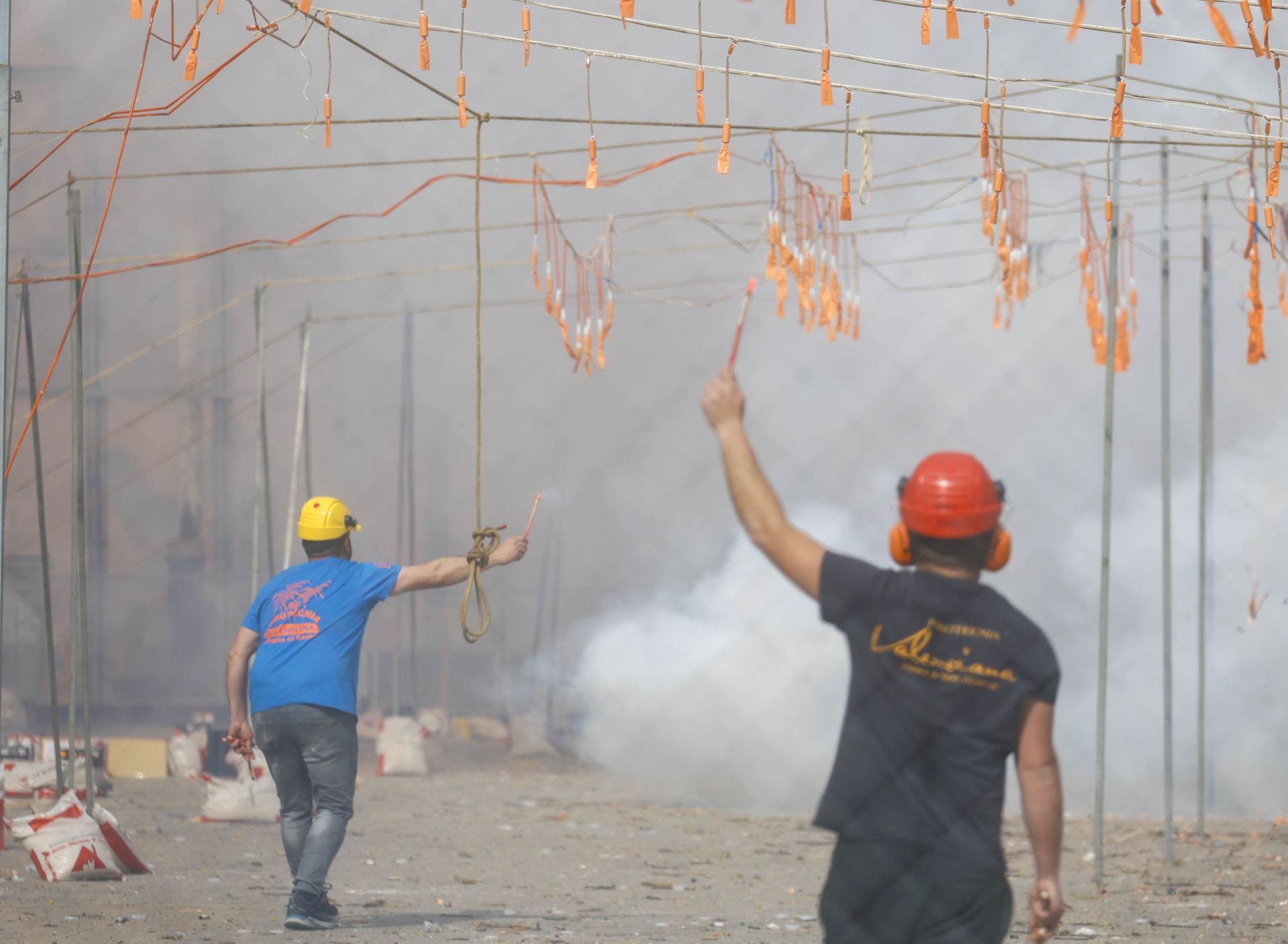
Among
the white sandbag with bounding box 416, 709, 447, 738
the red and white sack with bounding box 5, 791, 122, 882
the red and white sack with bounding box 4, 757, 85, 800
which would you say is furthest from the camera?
the white sandbag with bounding box 416, 709, 447, 738

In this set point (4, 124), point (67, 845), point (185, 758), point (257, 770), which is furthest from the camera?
point (185, 758)

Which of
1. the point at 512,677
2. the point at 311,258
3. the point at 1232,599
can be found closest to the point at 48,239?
the point at 311,258

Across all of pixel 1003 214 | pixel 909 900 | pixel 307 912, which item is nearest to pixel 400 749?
pixel 1003 214

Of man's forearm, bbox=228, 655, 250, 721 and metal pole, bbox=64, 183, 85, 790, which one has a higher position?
metal pole, bbox=64, 183, 85, 790

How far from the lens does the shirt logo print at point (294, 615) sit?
5.24 meters

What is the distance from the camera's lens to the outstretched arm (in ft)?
8.39

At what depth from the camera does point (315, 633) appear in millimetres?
5234

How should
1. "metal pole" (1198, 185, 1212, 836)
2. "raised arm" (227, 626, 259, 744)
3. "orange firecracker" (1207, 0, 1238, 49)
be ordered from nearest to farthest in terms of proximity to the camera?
"orange firecracker" (1207, 0, 1238, 49) → "raised arm" (227, 626, 259, 744) → "metal pole" (1198, 185, 1212, 836)

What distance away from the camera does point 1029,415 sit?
1520cm

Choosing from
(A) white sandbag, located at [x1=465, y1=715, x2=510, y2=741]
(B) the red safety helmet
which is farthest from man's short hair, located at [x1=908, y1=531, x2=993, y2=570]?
(A) white sandbag, located at [x1=465, y1=715, x2=510, y2=741]

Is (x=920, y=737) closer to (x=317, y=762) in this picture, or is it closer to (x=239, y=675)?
(x=317, y=762)

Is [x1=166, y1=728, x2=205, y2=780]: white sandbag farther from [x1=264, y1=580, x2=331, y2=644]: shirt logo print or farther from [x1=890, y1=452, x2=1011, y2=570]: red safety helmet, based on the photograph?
[x1=890, y1=452, x2=1011, y2=570]: red safety helmet

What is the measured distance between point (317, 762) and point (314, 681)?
0.93 feet

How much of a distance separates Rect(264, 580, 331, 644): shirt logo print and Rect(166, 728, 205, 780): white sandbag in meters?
7.06
